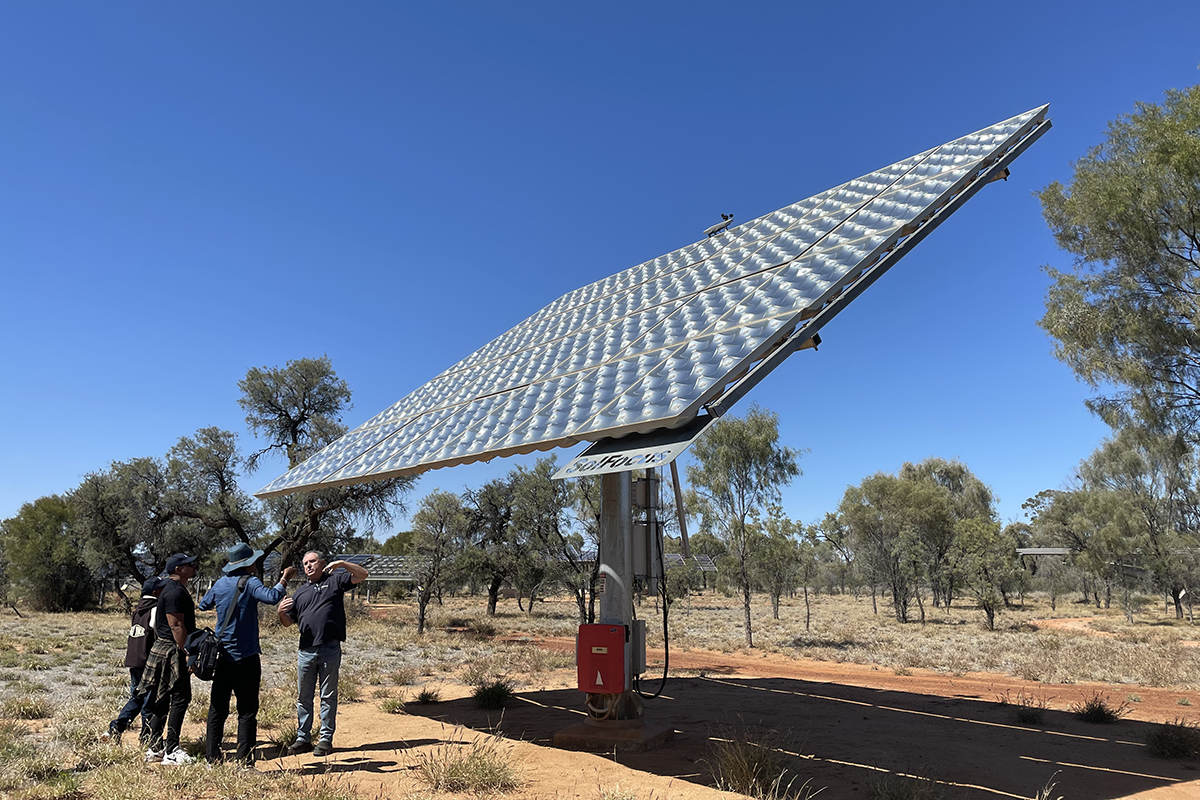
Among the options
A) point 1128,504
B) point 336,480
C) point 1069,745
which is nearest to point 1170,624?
point 1128,504

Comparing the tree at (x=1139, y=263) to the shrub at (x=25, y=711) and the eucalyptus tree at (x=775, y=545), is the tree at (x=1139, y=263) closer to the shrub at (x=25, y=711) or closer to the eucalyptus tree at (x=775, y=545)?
the eucalyptus tree at (x=775, y=545)

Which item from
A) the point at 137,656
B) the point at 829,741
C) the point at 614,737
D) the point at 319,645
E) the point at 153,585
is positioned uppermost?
the point at 153,585

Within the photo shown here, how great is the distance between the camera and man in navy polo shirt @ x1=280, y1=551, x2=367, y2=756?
7223 mm

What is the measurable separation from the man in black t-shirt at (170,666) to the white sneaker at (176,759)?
0.01 metres

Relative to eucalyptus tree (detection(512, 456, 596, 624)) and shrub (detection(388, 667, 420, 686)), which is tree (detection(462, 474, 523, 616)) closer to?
eucalyptus tree (detection(512, 456, 596, 624))

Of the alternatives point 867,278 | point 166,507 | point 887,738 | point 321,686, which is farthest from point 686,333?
point 166,507

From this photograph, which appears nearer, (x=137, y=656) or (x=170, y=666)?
(x=170, y=666)

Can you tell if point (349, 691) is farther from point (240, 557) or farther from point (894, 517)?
point (894, 517)

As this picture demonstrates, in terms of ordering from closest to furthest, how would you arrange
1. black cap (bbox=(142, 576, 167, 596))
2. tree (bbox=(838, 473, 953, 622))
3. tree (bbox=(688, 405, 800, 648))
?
black cap (bbox=(142, 576, 167, 596))
tree (bbox=(688, 405, 800, 648))
tree (bbox=(838, 473, 953, 622))

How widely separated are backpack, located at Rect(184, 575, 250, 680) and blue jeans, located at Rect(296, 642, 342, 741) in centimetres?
96

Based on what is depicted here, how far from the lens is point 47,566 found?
133 feet

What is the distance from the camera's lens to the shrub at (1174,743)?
756 centimetres

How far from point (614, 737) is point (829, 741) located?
9.07 ft

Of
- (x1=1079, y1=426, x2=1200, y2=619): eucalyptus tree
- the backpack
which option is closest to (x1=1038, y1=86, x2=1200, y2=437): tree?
(x1=1079, y1=426, x2=1200, y2=619): eucalyptus tree
